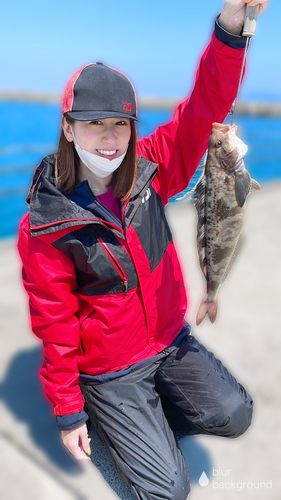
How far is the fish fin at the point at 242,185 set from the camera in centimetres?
189

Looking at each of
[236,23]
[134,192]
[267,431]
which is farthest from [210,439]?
[236,23]

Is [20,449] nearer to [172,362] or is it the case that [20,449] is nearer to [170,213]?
[172,362]

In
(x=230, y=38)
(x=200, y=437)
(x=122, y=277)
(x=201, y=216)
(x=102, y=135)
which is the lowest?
(x=200, y=437)

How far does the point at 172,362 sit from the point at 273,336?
3.75 ft

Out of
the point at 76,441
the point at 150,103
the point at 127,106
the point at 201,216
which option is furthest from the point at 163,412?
the point at 150,103

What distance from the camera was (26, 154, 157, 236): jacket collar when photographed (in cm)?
186

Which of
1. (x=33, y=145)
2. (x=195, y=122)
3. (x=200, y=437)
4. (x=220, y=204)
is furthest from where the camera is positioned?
(x=33, y=145)

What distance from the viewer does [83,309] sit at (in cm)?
213

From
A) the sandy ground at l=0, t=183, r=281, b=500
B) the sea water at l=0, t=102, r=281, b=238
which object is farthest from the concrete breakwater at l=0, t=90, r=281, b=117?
the sandy ground at l=0, t=183, r=281, b=500

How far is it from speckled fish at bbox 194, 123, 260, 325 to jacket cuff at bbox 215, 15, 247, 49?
34 cm

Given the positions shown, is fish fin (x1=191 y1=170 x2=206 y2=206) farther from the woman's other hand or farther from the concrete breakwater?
the concrete breakwater

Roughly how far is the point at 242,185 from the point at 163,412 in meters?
1.28

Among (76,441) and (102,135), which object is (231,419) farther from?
(102,135)

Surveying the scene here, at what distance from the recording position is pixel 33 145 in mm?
6664
